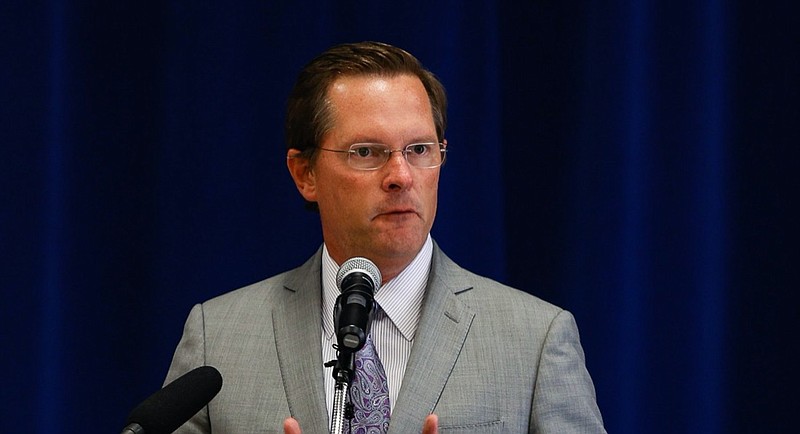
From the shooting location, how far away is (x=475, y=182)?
2.96 meters

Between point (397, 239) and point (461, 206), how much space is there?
30.9 inches

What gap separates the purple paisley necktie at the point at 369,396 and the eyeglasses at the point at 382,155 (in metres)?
0.36

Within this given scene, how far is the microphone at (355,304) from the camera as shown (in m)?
1.53

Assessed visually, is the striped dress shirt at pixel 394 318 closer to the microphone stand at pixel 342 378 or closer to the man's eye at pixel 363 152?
the man's eye at pixel 363 152

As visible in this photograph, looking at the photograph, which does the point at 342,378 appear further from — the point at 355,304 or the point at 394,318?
the point at 394,318

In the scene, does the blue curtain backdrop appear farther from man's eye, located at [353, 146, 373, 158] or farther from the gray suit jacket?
man's eye, located at [353, 146, 373, 158]

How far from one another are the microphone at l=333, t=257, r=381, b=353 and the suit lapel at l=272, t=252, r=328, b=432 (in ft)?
1.83

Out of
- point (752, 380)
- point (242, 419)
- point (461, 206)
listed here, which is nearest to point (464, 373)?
point (242, 419)

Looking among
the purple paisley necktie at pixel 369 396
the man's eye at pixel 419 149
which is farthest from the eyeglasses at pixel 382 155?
the purple paisley necktie at pixel 369 396

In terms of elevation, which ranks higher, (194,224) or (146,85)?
(146,85)

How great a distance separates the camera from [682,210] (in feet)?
9.46

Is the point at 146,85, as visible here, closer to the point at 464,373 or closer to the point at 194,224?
the point at 194,224

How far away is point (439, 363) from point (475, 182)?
896 mm

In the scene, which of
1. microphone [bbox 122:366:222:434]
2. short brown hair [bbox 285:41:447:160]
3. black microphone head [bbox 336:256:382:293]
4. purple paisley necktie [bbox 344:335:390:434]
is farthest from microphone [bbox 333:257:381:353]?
short brown hair [bbox 285:41:447:160]
